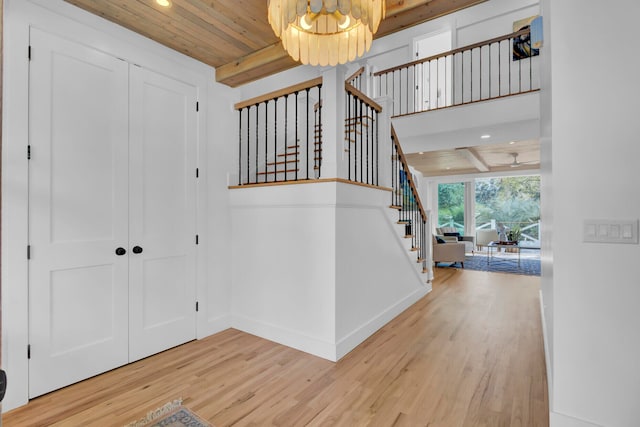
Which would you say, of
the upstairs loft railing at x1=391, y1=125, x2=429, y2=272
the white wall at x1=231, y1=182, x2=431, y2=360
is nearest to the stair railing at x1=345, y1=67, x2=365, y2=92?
the upstairs loft railing at x1=391, y1=125, x2=429, y2=272

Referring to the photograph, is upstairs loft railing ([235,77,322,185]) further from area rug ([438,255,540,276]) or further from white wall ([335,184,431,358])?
A: area rug ([438,255,540,276])

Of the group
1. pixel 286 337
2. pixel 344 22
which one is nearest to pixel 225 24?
pixel 344 22

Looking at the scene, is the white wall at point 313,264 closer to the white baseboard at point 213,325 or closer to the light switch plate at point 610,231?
the white baseboard at point 213,325

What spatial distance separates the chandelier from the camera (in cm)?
218

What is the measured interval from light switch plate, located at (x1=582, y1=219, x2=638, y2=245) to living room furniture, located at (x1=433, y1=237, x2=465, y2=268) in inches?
225

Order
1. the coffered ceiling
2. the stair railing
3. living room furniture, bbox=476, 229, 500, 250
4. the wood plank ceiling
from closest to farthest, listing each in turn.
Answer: the wood plank ceiling → the stair railing → the coffered ceiling → living room furniture, bbox=476, 229, 500, 250

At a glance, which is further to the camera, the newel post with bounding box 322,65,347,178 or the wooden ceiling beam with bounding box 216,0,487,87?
the newel post with bounding box 322,65,347,178

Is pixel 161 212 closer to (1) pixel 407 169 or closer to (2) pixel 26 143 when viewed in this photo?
(2) pixel 26 143

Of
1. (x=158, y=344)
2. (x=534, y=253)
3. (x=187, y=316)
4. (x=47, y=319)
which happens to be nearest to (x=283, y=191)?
(x=187, y=316)

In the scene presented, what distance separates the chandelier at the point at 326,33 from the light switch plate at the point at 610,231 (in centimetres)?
177

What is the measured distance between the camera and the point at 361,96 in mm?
3523

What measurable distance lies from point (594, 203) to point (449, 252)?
19.1 ft

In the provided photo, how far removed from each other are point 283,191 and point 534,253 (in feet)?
33.7

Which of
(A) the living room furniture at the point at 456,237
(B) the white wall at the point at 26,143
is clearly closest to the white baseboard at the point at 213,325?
(B) the white wall at the point at 26,143
